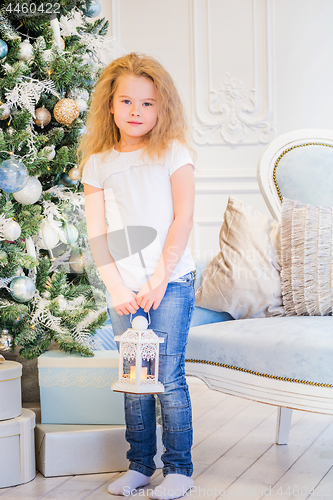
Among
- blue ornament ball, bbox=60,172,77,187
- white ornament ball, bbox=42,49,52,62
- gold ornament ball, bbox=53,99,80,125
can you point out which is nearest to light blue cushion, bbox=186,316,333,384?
blue ornament ball, bbox=60,172,77,187

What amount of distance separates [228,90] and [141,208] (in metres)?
1.83

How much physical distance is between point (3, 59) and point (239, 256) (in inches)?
35.4

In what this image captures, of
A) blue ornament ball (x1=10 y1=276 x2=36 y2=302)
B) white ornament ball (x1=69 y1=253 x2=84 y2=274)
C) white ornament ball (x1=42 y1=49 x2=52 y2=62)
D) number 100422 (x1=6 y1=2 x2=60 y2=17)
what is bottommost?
blue ornament ball (x1=10 y1=276 x2=36 y2=302)

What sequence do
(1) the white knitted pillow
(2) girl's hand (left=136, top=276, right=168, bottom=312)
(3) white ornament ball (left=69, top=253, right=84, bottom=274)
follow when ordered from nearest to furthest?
(2) girl's hand (left=136, top=276, right=168, bottom=312) < (1) the white knitted pillow < (3) white ornament ball (left=69, top=253, right=84, bottom=274)

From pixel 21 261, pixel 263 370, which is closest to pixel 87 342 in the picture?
pixel 21 261

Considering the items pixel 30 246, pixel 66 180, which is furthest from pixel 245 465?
pixel 66 180

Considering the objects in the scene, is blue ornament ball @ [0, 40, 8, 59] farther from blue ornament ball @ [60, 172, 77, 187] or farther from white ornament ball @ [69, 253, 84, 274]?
white ornament ball @ [69, 253, 84, 274]

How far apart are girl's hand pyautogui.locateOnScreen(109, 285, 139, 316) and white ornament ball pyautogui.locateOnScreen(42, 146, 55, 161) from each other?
47 centimetres

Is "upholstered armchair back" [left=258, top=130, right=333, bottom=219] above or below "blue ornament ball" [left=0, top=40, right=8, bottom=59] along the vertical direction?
below

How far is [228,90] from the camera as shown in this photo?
2.83 m

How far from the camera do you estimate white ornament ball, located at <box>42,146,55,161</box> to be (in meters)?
1.44

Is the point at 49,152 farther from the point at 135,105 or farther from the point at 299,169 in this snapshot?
the point at 299,169
